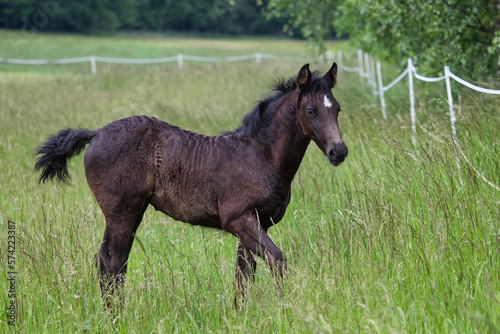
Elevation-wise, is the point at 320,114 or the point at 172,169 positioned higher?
the point at 320,114

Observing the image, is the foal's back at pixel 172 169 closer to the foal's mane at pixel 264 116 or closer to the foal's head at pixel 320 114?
the foal's mane at pixel 264 116

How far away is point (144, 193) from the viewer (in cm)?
418

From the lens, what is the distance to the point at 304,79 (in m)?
3.85

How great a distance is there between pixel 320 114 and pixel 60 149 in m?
2.07

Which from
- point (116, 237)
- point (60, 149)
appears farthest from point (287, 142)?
point (60, 149)

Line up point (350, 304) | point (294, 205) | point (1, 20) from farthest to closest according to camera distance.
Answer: point (1, 20)
point (294, 205)
point (350, 304)

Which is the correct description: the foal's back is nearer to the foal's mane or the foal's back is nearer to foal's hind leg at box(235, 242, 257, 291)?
the foal's mane

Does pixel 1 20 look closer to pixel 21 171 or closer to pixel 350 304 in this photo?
pixel 21 171

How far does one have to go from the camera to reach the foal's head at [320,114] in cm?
364

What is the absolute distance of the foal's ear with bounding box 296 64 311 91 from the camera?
150 inches

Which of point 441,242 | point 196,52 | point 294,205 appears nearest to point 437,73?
point 294,205

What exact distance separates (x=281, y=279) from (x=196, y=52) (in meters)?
47.2

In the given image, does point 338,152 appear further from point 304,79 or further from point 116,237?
point 116,237

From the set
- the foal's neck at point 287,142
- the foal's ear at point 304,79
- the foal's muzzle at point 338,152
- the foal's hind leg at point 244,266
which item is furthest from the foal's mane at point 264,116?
the foal's hind leg at point 244,266
